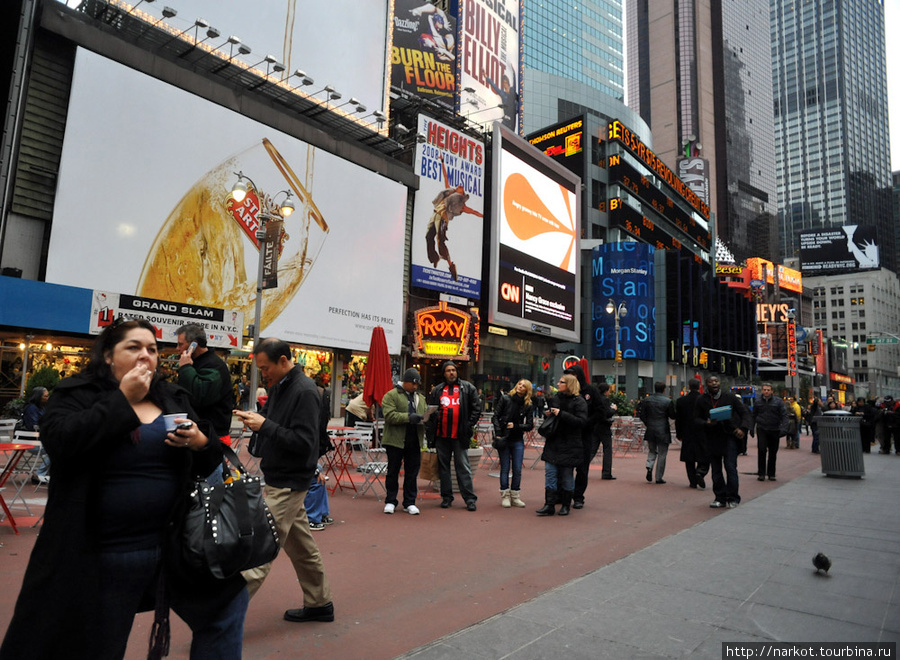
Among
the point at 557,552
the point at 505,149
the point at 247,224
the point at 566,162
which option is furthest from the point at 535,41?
the point at 557,552

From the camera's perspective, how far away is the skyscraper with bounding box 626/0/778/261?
474ft

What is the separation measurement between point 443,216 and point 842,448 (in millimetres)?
22944

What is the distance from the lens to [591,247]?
54.7m

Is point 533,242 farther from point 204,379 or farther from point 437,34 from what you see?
point 204,379

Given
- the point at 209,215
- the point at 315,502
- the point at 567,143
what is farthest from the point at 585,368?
the point at 567,143

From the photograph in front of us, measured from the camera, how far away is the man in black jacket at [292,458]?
3.75 metres

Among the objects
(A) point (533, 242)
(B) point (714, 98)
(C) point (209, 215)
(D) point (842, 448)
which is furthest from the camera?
(B) point (714, 98)

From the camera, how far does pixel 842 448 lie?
1199 cm

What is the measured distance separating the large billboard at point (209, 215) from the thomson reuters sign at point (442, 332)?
1861 mm

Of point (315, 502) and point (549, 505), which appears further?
point (549, 505)

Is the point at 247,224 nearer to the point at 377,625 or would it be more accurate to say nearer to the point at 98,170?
the point at 98,170

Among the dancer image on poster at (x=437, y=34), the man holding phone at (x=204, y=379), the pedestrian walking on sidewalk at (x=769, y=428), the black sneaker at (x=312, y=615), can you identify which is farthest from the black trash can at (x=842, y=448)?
the dancer image on poster at (x=437, y=34)

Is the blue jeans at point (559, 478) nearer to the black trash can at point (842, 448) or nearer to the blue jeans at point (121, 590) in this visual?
the blue jeans at point (121, 590)

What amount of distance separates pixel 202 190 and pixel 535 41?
270ft
